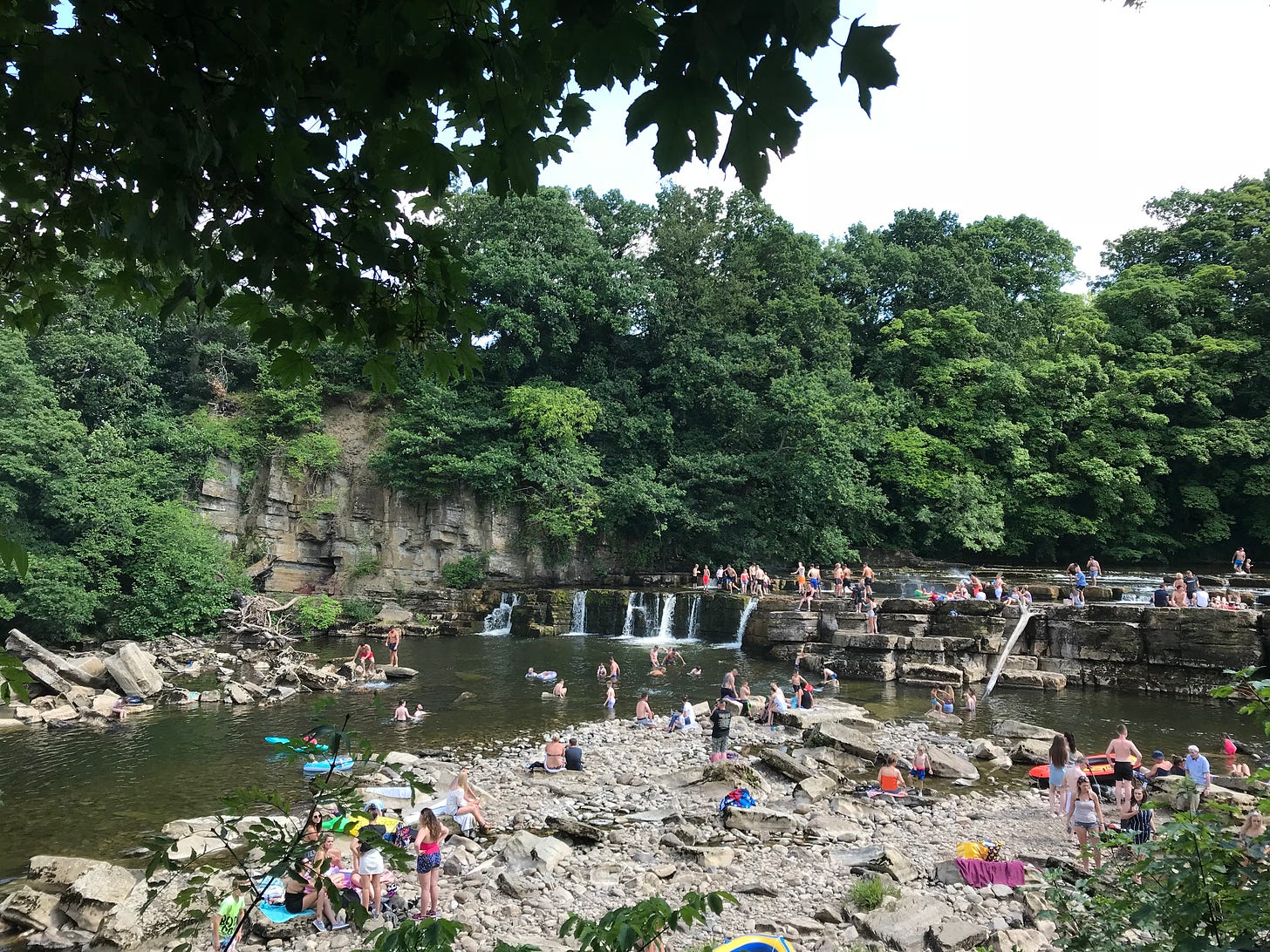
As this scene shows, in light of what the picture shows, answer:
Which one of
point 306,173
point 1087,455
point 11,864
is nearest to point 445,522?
point 11,864

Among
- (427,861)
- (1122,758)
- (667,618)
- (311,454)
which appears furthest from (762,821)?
(311,454)

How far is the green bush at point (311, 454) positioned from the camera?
29.5 metres

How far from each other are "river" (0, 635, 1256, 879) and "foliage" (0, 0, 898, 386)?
17.7 feet

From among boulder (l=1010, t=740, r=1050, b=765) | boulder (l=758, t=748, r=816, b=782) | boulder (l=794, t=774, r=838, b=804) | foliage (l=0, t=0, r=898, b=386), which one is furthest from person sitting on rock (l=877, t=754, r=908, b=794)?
foliage (l=0, t=0, r=898, b=386)

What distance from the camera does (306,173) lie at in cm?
264

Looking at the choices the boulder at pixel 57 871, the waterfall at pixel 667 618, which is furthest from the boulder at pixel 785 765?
the waterfall at pixel 667 618

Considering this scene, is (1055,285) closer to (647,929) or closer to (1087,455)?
(1087,455)

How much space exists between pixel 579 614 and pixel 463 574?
570 centimetres

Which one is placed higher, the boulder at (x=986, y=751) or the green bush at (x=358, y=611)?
the green bush at (x=358, y=611)

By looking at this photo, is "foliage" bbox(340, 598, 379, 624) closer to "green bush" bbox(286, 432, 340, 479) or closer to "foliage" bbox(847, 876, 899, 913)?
"green bush" bbox(286, 432, 340, 479)

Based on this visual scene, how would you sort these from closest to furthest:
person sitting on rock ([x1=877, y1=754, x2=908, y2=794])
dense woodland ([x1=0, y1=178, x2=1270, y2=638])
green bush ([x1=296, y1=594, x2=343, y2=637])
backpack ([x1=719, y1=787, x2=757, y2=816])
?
1. backpack ([x1=719, y1=787, x2=757, y2=816])
2. person sitting on rock ([x1=877, y1=754, x2=908, y2=794])
3. green bush ([x1=296, y1=594, x2=343, y2=637])
4. dense woodland ([x1=0, y1=178, x2=1270, y2=638])

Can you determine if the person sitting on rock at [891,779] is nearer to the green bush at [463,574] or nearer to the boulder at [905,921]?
the boulder at [905,921]

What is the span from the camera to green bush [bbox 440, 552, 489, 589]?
3009 cm

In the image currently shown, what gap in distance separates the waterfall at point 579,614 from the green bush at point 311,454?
38.5 ft
